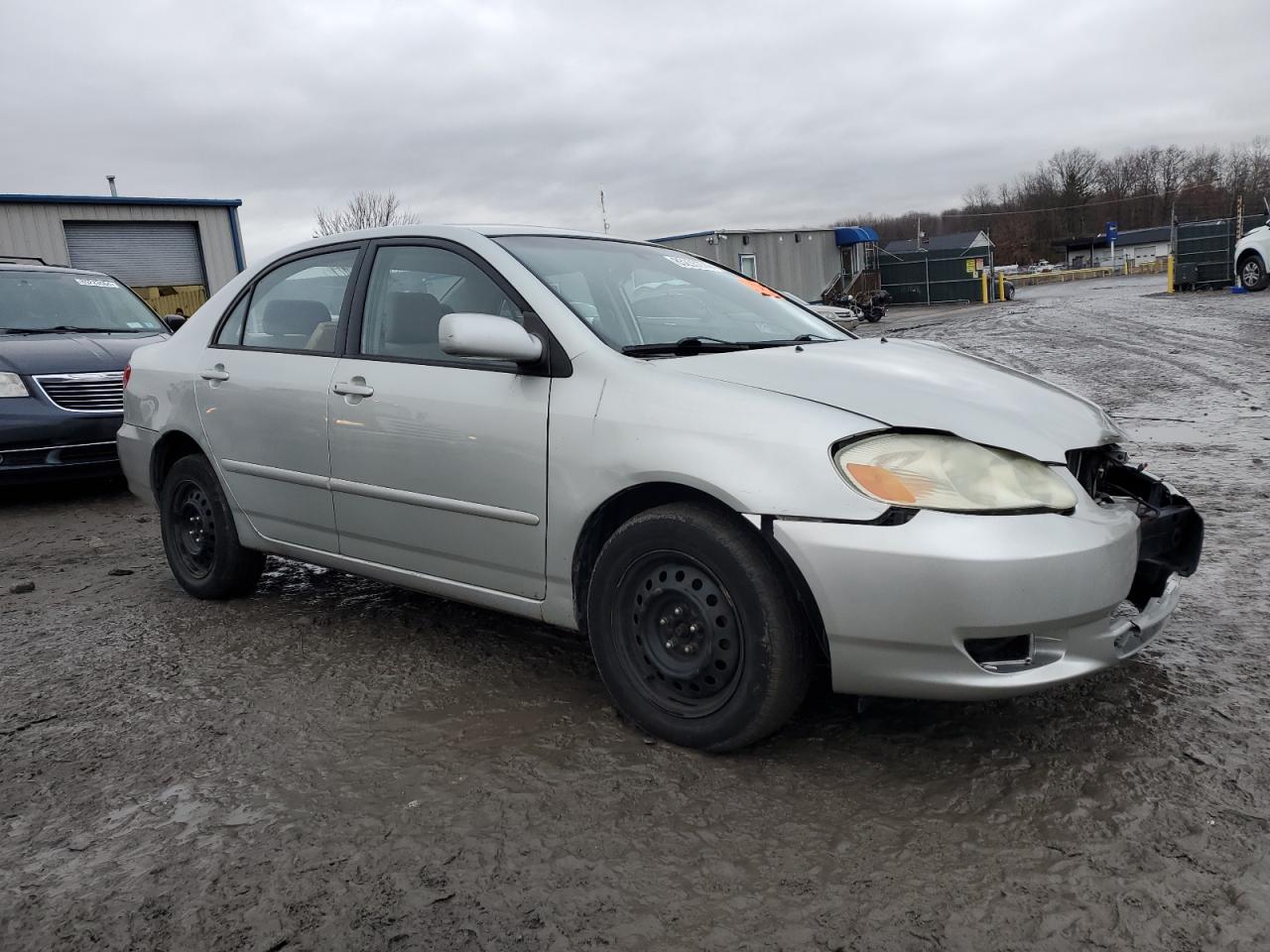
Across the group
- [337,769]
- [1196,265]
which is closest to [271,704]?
[337,769]

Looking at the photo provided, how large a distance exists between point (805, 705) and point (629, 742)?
1.99 feet

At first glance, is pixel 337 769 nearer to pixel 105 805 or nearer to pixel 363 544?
pixel 105 805

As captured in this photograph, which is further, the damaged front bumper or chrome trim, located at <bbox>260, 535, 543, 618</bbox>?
chrome trim, located at <bbox>260, 535, 543, 618</bbox>

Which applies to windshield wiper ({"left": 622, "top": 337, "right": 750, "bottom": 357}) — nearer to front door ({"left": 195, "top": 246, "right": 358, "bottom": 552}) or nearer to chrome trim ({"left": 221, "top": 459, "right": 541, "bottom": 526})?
chrome trim ({"left": 221, "top": 459, "right": 541, "bottom": 526})

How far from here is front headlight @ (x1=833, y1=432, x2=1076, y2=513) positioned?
2.42 m

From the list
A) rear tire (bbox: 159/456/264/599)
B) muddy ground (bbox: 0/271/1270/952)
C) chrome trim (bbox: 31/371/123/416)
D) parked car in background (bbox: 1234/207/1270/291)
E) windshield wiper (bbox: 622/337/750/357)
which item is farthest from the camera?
parked car in background (bbox: 1234/207/1270/291)

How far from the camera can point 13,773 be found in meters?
2.83

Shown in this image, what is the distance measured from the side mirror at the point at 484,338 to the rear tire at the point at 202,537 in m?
1.88

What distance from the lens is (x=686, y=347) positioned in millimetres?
3121

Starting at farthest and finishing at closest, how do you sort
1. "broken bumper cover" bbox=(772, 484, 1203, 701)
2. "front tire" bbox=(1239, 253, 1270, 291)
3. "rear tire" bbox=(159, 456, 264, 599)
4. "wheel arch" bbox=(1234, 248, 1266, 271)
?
"front tire" bbox=(1239, 253, 1270, 291) < "wheel arch" bbox=(1234, 248, 1266, 271) < "rear tire" bbox=(159, 456, 264, 599) < "broken bumper cover" bbox=(772, 484, 1203, 701)

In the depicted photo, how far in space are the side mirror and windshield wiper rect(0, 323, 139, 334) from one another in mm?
6063

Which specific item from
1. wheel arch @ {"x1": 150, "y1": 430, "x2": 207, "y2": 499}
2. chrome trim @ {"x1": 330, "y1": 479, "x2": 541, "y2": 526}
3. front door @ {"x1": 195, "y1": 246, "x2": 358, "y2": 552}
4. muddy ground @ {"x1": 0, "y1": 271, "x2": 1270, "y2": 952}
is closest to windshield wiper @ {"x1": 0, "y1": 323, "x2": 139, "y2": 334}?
wheel arch @ {"x1": 150, "y1": 430, "x2": 207, "y2": 499}

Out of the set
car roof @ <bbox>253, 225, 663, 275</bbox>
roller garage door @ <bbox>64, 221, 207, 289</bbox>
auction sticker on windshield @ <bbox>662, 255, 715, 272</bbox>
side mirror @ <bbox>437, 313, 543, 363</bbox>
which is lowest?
side mirror @ <bbox>437, 313, 543, 363</bbox>

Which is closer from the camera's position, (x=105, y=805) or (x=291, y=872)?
(x=291, y=872)
